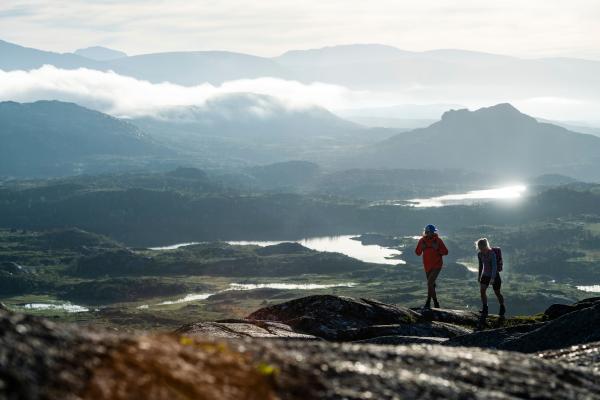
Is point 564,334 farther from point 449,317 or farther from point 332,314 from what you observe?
point 332,314

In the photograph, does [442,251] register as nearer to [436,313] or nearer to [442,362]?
[436,313]

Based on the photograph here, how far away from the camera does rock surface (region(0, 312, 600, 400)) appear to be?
403 inches

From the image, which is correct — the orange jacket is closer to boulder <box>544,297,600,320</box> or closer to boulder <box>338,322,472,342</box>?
boulder <box>338,322,472,342</box>

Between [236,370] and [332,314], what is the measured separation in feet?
98.0

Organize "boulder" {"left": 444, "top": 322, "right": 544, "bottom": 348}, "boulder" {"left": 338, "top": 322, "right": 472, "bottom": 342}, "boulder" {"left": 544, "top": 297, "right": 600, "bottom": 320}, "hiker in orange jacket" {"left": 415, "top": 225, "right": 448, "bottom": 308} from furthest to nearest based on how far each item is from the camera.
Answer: "boulder" {"left": 544, "top": 297, "right": 600, "bottom": 320}, "hiker in orange jacket" {"left": 415, "top": 225, "right": 448, "bottom": 308}, "boulder" {"left": 338, "top": 322, "right": 472, "bottom": 342}, "boulder" {"left": 444, "top": 322, "right": 544, "bottom": 348}

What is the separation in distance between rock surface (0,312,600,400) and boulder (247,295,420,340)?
80.9 ft

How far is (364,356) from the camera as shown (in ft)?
45.0

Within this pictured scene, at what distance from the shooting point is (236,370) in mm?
11602

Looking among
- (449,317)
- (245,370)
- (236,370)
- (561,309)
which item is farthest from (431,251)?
(236,370)

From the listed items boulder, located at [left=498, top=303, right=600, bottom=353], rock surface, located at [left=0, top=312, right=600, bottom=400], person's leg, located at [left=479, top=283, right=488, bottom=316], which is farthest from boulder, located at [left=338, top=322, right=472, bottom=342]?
rock surface, located at [left=0, top=312, right=600, bottom=400]

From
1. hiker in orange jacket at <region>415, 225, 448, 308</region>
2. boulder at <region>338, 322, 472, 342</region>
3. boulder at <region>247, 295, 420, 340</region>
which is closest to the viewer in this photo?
boulder at <region>338, 322, 472, 342</region>

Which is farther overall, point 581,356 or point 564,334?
point 564,334

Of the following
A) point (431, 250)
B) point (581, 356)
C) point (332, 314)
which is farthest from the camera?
point (332, 314)

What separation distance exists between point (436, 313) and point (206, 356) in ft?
110
